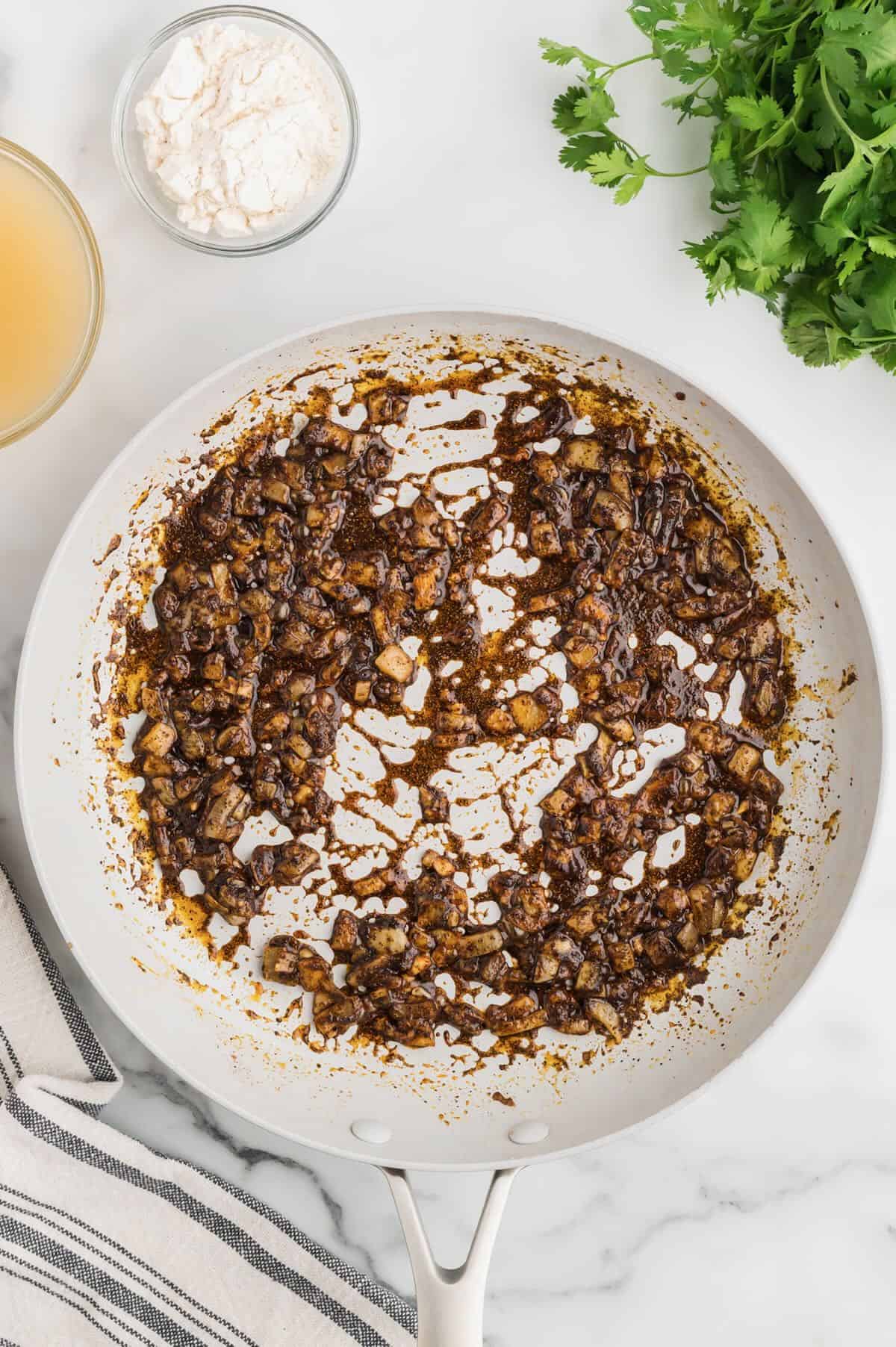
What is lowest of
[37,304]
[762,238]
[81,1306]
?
[81,1306]

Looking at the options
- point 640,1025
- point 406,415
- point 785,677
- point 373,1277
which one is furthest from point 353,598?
point 373,1277

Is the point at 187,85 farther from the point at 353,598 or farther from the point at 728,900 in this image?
the point at 728,900

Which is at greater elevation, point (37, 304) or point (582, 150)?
point (582, 150)

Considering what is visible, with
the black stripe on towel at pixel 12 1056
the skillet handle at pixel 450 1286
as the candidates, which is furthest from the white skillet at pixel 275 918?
the black stripe on towel at pixel 12 1056

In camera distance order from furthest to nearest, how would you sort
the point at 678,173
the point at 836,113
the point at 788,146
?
the point at 678,173 < the point at 788,146 < the point at 836,113

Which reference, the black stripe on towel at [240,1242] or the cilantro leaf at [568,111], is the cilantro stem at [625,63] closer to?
the cilantro leaf at [568,111]

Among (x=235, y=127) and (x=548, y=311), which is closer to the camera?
(x=235, y=127)

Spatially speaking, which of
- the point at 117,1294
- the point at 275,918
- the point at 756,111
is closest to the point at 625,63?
the point at 756,111

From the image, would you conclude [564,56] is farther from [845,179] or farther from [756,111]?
[845,179]
